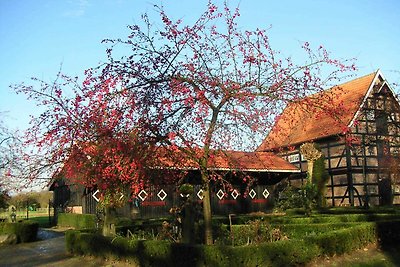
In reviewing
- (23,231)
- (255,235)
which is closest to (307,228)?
(255,235)

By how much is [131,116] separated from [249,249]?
3754 millimetres

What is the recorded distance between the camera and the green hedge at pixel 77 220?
2195 cm

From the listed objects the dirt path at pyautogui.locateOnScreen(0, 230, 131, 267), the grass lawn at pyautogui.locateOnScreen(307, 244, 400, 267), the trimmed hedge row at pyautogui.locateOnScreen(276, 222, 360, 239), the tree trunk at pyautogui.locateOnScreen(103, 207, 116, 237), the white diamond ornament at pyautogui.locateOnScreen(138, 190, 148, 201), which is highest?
the white diamond ornament at pyautogui.locateOnScreen(138, 190, 148, 201)

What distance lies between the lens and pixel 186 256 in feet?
29.9

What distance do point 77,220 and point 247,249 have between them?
1725 cm

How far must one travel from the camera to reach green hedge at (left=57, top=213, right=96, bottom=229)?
2195 cm

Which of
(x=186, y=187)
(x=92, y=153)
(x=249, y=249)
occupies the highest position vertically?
(x=92, y=153)

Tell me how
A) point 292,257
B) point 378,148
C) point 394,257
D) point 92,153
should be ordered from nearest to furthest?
1. point 292,257
2. point 92,153
3. point 394,257
4. point 378,148

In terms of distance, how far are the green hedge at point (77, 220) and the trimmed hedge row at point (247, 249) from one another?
30.7 feet

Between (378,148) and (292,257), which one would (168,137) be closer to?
(292,257)

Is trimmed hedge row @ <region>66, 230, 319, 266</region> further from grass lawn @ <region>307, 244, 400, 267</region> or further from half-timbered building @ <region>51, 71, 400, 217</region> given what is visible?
half-timbered building @ <region>51, 71, 400, 217</region>

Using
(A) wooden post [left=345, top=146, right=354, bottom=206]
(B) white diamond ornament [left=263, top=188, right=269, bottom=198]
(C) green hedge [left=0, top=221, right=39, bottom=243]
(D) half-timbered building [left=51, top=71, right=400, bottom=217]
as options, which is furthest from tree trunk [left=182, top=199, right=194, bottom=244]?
(A) wooden post [left=345, top=146, right=354, bottom=206]

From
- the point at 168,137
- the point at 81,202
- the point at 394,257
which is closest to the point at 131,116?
the point at 168,137

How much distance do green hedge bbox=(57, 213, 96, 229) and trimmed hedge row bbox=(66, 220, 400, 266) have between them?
9.35 meters
